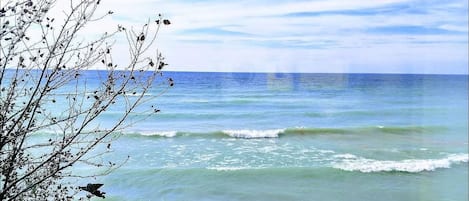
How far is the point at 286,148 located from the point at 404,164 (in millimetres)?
1128

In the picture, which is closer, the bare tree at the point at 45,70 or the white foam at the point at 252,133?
the bare tree at the point at 45,70

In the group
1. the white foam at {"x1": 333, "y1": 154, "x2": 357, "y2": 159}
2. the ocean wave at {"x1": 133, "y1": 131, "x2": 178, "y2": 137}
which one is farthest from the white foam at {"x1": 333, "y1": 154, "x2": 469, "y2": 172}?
the ocean wave at {"x1": 133, "y1": 131, "x2": 178, "y2": 137}

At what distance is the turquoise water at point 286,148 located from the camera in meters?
2.92

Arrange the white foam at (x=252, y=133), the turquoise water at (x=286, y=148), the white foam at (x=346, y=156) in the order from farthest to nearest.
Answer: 1. the white foam at (x=252, y=133)
2. the white foam at (x=346, y=156)
3. the turquoise water at (x=286, y=148)

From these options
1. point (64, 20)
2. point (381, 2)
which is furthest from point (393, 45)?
point (64, 20)

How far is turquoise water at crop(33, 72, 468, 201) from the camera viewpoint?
2.92 meters

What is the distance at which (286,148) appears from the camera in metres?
4.42

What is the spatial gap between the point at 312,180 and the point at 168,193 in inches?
38.7

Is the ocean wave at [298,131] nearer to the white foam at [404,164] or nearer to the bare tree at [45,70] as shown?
the white foam at [404,164]

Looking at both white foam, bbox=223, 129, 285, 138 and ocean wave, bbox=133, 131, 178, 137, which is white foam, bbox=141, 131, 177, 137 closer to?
ocean wave, bbox=133, 131, 178, 137

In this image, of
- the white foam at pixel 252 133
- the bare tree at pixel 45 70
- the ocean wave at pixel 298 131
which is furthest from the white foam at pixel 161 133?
the bare tree at pixel 45 70

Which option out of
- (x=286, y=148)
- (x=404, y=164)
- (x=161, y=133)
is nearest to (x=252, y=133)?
(x=286, y=148)

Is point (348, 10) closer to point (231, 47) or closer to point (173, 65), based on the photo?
point (231, 47)

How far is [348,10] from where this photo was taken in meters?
2.96
